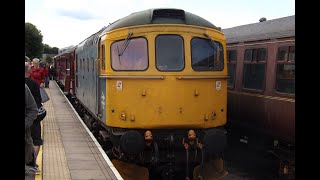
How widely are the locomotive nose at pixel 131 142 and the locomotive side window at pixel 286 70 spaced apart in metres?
3.18

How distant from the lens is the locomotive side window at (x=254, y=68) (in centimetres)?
1095

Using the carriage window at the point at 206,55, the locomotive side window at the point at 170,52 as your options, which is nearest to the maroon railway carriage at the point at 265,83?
the carriage window at the point at 206,55

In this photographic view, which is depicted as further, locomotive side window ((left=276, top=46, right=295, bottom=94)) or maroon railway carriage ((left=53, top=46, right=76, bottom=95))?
maroon railway carriage ((left=53, top=46, right=76, bottom=95))

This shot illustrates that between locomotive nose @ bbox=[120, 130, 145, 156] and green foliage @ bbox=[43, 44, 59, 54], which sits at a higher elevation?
green foliage @ bbox=[43, 44, 59, 54]

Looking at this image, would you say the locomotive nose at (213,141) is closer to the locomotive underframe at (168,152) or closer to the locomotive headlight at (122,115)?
the locomotive underframe at (168,152)

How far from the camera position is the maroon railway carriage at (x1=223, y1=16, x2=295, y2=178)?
9.73 metres

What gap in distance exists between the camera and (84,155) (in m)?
9.94

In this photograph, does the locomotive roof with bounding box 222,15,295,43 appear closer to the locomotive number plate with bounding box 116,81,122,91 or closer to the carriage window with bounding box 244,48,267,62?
the carriage window with bounding box 244,48,267,62

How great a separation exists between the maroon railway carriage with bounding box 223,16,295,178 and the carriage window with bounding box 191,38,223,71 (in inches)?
55.9

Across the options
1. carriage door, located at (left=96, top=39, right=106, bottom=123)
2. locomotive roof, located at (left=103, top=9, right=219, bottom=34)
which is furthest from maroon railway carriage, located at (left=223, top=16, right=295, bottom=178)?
carriage door, located at (left=96, top=39, right=106, bottom=123)

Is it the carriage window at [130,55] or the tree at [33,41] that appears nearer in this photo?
the carriage window at [130,55]
